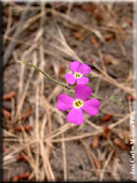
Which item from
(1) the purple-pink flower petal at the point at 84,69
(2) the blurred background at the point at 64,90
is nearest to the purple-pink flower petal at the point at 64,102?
(1) the purple-pink flower petal at the point at 84,69

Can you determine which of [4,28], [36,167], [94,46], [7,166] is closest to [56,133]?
[36,167]

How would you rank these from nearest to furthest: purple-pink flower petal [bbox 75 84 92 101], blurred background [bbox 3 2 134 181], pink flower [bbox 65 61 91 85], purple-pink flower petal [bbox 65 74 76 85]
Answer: purple-pink flower petal [bbox 75 84 92 101] → purple-pink flower petal [bbox 65 74 76 85] → pink flower [bbox 65 61 91 85] → blurred background [bbox 3 2 134 181]

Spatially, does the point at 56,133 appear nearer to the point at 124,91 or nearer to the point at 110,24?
the point at 124,91

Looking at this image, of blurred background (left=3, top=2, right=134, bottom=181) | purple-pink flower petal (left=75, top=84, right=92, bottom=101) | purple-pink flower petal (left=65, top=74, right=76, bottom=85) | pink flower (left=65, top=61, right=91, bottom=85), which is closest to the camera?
purple-pink flower petal (left=75, top=84, right=92, bottom=101)

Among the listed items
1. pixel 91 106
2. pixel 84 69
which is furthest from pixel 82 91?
pixel 84 69

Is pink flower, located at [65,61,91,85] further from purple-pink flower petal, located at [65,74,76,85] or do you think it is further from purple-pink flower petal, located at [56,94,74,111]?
purple-pink flower petal, located at [56,94,74,111]

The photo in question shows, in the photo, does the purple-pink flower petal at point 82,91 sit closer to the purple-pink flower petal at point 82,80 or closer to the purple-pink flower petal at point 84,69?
the purple-pink flower petal at point 82,80

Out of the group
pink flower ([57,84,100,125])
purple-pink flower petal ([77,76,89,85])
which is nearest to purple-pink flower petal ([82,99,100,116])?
pink flower ([57,84,100,125])

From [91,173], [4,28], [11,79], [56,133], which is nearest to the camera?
[91,173]
